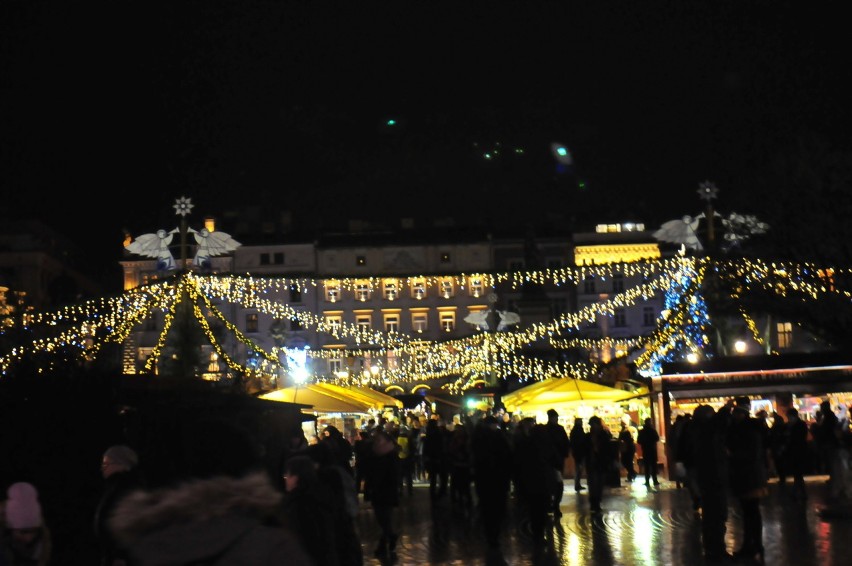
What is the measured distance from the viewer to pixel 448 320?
93125mm

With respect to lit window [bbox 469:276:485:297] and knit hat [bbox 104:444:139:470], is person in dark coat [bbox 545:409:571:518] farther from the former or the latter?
lit window [bbox 469:276:485:297]

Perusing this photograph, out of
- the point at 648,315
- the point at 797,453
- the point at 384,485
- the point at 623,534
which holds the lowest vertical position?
the point at 623,534

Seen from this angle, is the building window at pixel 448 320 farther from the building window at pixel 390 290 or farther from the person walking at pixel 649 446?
the person walking at pixel 649 446

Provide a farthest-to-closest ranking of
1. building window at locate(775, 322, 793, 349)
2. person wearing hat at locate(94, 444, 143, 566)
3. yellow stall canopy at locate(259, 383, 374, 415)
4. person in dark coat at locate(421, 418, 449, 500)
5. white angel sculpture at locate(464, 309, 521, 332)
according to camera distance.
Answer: building window at locate(775, 322, 793, 349) → white angel sculpture at locate(464, 309, 521, 332) → yellow stall canopy at locate(259, 383, 374, 415) → person in dark coat at locate(421, 418, 449, 500) → person wearing hat at locate(94, 444, 143, 566)

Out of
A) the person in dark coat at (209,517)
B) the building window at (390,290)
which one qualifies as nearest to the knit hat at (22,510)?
the person in dark coat at (209,517)

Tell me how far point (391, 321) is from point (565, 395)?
60.2 metres

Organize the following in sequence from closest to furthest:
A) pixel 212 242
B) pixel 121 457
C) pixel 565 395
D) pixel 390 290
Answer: pixel 121 457, pixel 212 242, pixel 565 395, pixel 390 290

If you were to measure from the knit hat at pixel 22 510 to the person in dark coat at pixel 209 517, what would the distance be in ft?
12.9

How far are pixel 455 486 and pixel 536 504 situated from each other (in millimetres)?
8285

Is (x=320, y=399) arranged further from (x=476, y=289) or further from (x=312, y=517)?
(x=476, y=289)

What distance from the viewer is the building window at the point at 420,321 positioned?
304 feet

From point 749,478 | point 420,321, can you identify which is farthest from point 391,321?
point 749,478

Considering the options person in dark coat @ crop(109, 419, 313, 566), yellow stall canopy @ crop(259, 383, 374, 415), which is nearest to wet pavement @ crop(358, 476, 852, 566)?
yellow stall canopy @ crop(259, 383, 374, 415)

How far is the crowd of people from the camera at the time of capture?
3822 mm
